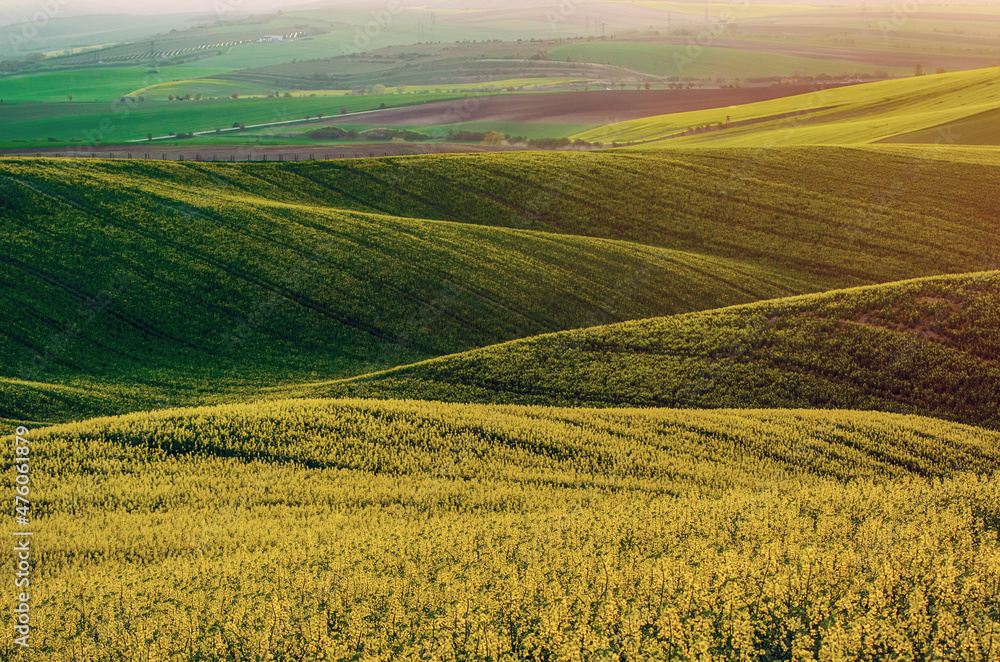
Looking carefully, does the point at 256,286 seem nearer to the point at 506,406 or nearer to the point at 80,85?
the point at 506,406

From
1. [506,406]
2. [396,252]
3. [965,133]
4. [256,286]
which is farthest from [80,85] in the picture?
[506,406]

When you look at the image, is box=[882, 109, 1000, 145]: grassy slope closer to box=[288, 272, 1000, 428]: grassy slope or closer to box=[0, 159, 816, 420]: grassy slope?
box=[0, 159, 816, 420]: grassy slope

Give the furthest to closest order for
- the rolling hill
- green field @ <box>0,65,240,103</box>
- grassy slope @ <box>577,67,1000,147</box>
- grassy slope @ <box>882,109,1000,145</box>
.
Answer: green field @ <box>0,65,240,103</box> < grassy slope @ <box>577,67,1000,147</box> < grassy slope @ <box>882,109,1000,145</box> < the rolling hill

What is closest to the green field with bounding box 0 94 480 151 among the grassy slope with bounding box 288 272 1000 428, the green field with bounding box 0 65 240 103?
the green field with bounding box 0 65 240 103

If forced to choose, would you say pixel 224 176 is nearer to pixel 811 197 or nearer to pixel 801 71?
pixel 811 197

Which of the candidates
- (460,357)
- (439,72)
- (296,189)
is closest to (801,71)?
(439,72)

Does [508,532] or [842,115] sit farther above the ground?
[842,115]
